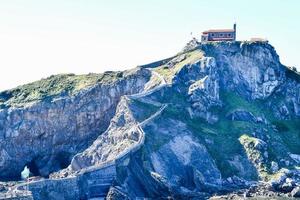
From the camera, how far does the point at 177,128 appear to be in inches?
4788

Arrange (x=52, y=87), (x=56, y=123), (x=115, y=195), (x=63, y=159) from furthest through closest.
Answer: (x=52, y=87)
(x=56, y=123)
(x=63, y=159)
(x=115, y=195)

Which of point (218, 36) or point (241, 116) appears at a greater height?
point (218, 36)

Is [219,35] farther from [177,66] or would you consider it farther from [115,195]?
[115,195]

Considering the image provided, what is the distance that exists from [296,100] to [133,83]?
35263mm

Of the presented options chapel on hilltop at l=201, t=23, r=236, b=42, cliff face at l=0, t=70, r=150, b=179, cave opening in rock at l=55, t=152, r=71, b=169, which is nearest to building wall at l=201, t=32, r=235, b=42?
chapel on hilltop at l=201, t=23, r=236, b=42

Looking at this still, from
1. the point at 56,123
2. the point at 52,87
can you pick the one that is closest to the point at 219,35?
the point at 52,87

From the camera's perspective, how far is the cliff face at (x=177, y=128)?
367 ft

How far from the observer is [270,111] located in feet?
454

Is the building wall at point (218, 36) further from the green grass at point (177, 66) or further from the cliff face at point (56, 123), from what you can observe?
the cliff face at point (56, 123)

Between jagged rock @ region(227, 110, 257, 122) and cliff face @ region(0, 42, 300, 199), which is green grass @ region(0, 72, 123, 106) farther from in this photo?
jagged rock @ region(227, 110, 257, 122)

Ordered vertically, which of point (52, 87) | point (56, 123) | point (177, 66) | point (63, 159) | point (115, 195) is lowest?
point (63, 159)

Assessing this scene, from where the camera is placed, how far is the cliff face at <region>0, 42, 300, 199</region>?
111812 mm

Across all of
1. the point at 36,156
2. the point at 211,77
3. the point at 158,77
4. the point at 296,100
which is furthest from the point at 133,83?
the point at 296,100

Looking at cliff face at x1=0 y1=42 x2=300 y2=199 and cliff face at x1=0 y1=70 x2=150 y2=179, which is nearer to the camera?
cliff face at x1=0 y1=42 x2=300 y2=199
